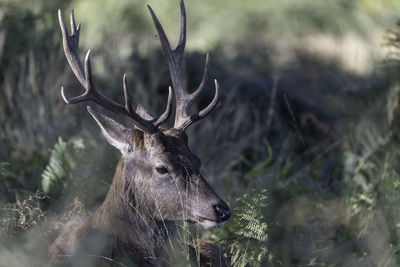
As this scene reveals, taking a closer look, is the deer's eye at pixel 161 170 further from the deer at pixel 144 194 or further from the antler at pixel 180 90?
the antler at pixel 180 90

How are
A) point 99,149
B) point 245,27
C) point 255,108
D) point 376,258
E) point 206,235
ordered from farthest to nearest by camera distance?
point 245,27 < point 255,108 < point 99,149 < point 206,235 < point 376,258

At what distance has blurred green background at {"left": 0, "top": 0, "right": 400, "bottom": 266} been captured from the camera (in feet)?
14.4

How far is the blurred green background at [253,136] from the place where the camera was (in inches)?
172

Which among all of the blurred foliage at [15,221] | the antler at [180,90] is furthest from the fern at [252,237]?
the blurred foliage at [15,221]

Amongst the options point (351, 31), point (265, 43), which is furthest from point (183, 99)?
point (351, 31)

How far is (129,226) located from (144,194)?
9.2 inches

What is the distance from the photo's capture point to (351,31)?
12.9 meters

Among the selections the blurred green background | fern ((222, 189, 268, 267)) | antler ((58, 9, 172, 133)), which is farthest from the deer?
the blurred green background

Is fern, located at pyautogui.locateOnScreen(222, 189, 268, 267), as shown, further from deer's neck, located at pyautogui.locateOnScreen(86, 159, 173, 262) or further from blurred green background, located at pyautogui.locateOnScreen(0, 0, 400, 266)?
deer's neck, located at pyautogui.locateOnScreen(86, 159, 173, 262)

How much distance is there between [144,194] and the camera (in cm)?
403

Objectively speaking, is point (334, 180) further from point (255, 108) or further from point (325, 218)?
point (255, 108)

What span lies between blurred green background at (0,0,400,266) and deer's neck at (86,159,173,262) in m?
0.48

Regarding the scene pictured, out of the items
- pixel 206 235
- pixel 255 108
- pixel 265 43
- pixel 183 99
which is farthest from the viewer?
pixel 265 43

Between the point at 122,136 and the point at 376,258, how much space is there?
1910 mm
